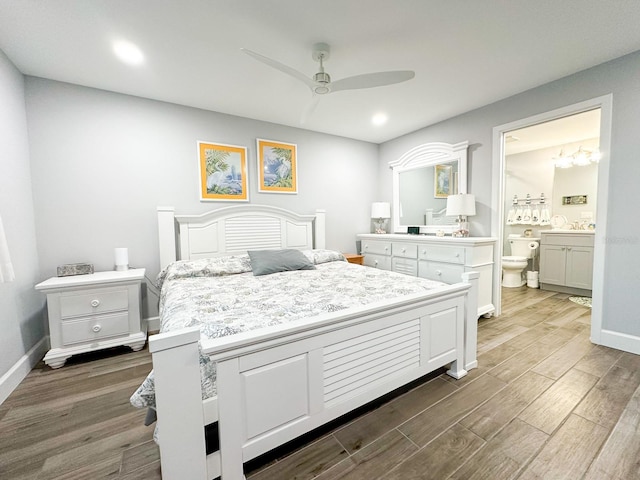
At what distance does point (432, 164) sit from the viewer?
3811mm

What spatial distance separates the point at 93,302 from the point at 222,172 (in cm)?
185

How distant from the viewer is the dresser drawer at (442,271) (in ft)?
10.1

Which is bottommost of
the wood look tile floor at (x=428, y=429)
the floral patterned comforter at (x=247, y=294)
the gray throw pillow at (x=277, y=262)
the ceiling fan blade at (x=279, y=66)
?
the wood look tile floor at (x=428, y=429)

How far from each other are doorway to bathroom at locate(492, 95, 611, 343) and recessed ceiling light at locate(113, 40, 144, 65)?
12.0ft

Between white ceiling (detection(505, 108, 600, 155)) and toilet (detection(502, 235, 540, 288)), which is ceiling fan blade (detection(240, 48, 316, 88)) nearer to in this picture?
white ceiling (detection(505, 108, 600, 155))

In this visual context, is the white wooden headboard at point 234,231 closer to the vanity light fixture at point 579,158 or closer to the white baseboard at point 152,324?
the white baseboard at point 152,324

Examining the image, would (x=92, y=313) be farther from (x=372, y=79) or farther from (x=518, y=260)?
(x=518, y=260)

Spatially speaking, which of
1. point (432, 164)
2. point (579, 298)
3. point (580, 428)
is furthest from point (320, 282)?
point (579, 298)

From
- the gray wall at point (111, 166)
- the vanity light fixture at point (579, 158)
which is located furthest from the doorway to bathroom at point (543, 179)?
the gray wall at point (111, 166)

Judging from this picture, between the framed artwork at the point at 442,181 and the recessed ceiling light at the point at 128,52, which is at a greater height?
the recessed ceiling light at the point at 128,52

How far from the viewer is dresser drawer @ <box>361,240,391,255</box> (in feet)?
12.9

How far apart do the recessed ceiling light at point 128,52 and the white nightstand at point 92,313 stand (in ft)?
6.10

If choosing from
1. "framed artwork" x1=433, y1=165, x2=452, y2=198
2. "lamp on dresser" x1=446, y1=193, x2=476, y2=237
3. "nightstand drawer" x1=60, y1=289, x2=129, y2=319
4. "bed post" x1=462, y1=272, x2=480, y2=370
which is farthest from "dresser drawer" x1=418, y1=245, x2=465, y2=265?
"nightstand drawer" x1=60, y1=289, x2=129, y2=319

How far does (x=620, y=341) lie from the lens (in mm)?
2387
